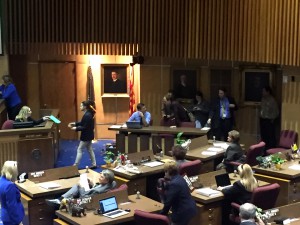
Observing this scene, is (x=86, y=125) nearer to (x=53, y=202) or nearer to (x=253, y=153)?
(x=253, y=153)

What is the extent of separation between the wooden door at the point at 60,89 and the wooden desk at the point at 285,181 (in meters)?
7.91

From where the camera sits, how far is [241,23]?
41.5 feet

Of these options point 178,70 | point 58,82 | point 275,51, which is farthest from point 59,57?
point 275,51

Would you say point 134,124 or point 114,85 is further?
point 114,85

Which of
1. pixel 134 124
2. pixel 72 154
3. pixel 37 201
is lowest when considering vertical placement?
pixel 72 154

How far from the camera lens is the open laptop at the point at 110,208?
708 centimetres

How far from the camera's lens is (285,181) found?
8.95 m

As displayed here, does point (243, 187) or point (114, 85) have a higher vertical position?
point (114, 85)

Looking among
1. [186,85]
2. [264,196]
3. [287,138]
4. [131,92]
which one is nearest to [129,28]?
[131,92]

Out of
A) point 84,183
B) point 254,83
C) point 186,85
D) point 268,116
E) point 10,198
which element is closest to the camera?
point 10,198

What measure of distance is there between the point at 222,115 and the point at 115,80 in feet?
12.6

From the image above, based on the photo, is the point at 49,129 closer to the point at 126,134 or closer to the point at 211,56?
the point at 126,134

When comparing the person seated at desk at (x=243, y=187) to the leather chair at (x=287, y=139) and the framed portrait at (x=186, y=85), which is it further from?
the framed portrait at (x=186, y=85)

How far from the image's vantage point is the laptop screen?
713 centimetres
